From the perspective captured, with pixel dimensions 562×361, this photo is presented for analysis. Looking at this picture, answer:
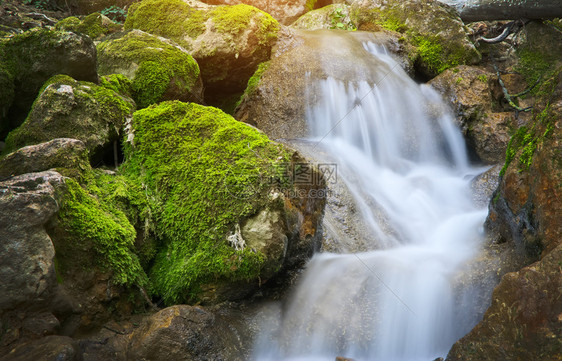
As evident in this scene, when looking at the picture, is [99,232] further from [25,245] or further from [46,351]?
[46,351]

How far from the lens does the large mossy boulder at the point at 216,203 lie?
132 inches

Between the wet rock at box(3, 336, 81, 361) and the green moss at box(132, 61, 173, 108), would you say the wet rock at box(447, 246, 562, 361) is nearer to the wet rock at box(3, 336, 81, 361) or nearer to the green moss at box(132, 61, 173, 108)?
the wet rock at box(3, 336, 81, 361)

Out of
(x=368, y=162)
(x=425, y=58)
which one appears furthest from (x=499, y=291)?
(x=425, y=58)

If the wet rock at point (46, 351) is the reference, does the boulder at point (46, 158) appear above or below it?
above

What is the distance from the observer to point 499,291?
2627 millimetres

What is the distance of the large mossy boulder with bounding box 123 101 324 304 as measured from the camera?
3.35 meters

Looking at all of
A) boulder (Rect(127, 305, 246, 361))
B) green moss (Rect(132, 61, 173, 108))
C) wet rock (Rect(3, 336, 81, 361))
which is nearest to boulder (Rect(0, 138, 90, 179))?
wet rock (Rect(3, 336, 81, 361))

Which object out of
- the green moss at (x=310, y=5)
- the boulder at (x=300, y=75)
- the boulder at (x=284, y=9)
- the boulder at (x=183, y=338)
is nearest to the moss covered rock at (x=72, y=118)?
the boulder at (x=183, y=338)

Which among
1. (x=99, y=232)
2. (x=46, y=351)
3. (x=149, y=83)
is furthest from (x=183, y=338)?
(x=149, y=83)

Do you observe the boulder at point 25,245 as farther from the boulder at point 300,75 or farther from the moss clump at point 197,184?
the boulder at point 300,75

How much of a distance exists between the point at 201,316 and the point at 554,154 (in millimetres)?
3025

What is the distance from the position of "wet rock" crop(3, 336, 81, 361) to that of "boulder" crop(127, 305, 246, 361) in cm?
42

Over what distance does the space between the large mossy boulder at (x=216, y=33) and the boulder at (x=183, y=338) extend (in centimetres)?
530

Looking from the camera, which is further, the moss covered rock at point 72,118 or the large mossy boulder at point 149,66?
the large mossy boulder at point 149,66
